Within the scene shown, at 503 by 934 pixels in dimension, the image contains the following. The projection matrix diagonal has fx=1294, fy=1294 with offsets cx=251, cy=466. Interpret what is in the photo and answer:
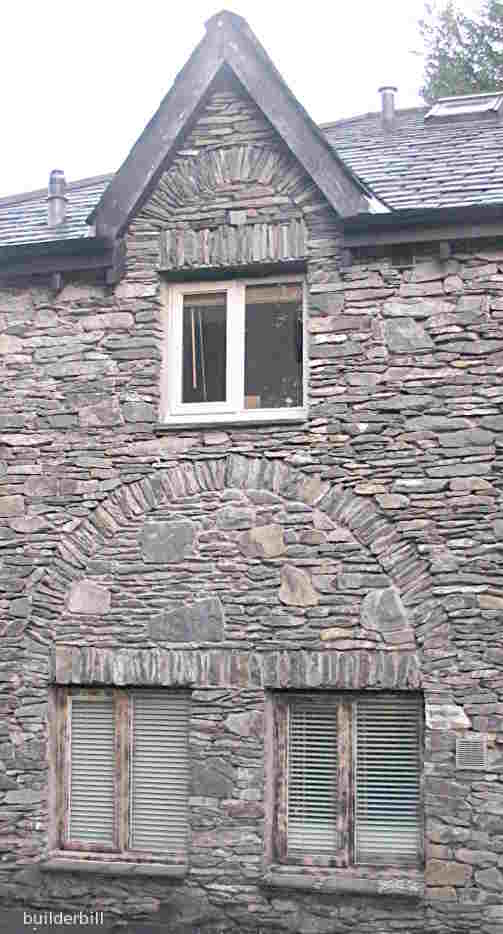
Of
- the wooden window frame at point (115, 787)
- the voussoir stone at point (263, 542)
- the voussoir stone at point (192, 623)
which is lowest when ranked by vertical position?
the wooden window frame at point (115, 787)

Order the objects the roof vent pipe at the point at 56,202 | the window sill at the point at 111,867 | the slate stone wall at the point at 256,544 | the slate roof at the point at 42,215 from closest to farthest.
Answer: the slate stone wall at the point at 256,544
the window sill at the point at 111,867
the slate roof at the point at 42,215
the roof vent pipe at the point at 56,202

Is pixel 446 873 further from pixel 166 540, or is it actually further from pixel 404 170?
pixel 404 170

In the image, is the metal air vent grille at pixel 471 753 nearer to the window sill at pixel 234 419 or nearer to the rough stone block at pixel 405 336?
the window sill at pixel 234 419

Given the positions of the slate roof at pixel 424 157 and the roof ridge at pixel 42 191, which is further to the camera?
the roof ridge at pixel 42 191

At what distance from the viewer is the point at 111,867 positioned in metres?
10.8

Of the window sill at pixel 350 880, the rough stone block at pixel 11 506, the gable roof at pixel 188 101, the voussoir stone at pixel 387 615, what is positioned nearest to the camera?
the window sill at pixel 350 880

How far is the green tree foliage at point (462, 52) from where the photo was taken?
26047 millimetres

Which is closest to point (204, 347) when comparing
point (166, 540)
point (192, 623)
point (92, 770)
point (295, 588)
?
point (166, 540)

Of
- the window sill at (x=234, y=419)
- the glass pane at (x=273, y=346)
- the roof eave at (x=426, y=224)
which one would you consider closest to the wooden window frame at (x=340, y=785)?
the window sill at (x=234, y=419)

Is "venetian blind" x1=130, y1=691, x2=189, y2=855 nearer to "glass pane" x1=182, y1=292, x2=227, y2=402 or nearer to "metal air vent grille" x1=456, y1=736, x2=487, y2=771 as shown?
"metal air vent grille" x1=456, y1=736, x2=487, y2=771

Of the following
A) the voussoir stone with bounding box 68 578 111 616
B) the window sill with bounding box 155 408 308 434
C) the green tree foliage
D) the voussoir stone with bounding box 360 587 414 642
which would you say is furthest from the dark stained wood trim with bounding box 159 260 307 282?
the green tree foliage

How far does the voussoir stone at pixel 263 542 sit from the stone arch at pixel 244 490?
0.32m

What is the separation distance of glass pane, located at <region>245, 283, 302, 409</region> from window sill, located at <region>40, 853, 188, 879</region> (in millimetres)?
3948

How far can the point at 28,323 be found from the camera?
463 inches
